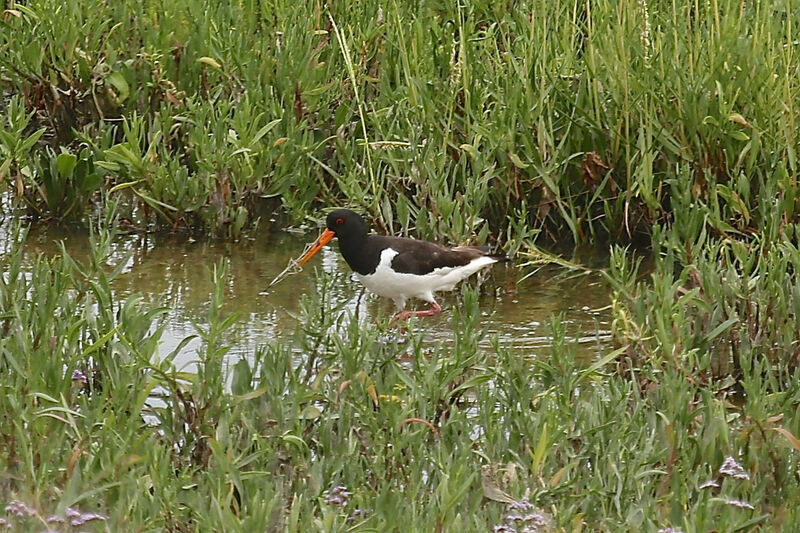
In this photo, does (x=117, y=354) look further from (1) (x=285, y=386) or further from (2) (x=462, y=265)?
(2) (x=462, y=265)

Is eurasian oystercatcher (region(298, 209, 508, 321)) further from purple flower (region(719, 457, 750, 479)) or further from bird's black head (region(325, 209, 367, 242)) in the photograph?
purple flower (region(719, 457, 750, 479))

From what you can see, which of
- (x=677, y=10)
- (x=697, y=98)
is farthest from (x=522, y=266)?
(x=677, y=10)

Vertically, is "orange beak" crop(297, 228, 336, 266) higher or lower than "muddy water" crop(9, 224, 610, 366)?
higher

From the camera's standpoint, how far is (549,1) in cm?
809

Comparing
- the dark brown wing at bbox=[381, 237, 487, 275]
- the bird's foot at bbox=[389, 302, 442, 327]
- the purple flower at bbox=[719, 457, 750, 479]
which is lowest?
the bird's foot at bbox=[389, 302, 442, 327]

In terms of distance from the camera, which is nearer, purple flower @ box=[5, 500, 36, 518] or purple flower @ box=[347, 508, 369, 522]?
purple flower @ box=[5, 500, 36, 518]

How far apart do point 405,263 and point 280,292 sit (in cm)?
67

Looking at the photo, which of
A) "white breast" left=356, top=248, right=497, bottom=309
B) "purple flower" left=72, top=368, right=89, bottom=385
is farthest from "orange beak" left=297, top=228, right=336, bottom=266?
"purple flower" left=72, top=368, right=89, bottom=385

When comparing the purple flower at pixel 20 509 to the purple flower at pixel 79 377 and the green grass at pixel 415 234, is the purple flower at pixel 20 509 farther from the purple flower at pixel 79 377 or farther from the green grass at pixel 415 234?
the purple flower at pixel 79 377

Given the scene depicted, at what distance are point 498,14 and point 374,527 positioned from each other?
5554mm

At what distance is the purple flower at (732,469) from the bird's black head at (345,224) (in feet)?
9.65

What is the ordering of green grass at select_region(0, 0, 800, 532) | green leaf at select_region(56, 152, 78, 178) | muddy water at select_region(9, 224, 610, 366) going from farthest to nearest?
green leaf at select_region(56, 152, 78, 178) < muddy water at select_region(9, 224, 610, 366) < green grass at select_region(0, 0, 800, 532)

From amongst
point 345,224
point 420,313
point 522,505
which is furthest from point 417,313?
point 522,505

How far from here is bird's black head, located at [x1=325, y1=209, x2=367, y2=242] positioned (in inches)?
284
